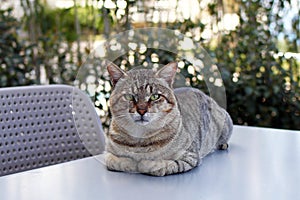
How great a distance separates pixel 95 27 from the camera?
A: 10.00 feet

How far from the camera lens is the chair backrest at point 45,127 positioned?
145cm

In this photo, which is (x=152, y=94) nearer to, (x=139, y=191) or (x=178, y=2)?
(x=139, y=191)

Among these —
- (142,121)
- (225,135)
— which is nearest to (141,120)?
(142,121)

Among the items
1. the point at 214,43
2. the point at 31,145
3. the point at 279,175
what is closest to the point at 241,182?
the point at 279,175

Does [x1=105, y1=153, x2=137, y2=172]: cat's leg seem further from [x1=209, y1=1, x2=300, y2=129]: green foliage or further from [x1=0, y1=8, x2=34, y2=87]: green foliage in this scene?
[x1=0, y1=8, x2=34, y2=87]: green foliage

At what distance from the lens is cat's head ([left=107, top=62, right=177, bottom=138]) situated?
103 centimetres

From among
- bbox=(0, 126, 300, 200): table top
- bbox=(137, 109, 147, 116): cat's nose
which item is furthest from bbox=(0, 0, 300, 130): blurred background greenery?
bbox=(137, 109, 147, 116): cat's nose

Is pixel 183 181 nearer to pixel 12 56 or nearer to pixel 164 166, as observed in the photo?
pixel 164 166

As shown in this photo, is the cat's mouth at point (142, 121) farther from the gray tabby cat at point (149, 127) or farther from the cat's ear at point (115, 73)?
the cat's ear at point (115, 73)

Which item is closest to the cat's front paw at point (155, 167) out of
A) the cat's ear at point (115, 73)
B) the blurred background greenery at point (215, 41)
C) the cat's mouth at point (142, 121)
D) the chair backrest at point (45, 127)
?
the cat's mouth at point (142, 121)

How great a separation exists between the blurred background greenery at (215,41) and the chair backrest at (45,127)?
36.7 inches

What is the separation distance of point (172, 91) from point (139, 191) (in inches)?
10.2

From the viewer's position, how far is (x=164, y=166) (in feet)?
3.47

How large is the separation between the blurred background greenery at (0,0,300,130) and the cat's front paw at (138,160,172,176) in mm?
1376
